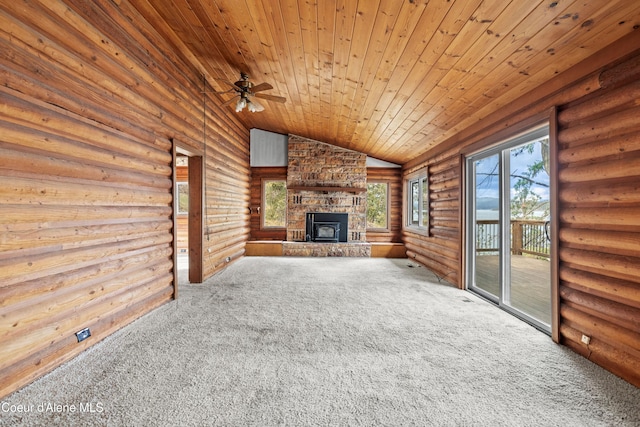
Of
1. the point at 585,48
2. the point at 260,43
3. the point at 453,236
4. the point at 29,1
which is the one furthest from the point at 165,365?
the point at 453,236

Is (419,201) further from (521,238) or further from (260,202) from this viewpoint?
(260,202)

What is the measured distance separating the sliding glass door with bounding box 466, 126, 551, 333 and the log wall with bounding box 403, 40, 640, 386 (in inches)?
14.4

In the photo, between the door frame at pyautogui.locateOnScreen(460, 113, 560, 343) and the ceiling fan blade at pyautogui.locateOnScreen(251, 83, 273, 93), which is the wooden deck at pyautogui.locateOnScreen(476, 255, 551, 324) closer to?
the door frame at pyautogui.locateOnScreen(460, 113, 560, 343)

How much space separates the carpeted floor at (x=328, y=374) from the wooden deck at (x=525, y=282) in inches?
15.6

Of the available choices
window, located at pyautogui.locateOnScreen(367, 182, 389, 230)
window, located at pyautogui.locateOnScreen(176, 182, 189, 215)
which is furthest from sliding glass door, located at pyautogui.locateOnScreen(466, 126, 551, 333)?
window, located at pyautogui.locateOnScreen(176, 182, 189, 215)

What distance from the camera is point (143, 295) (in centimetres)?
304

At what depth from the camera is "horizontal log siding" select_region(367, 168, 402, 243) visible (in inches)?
302

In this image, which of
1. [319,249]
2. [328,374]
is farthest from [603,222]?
[319,249]

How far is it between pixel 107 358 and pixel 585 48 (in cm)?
434

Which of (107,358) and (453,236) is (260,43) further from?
(453,236)

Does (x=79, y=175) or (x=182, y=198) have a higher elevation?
(x=182, y=198)

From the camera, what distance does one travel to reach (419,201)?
260 inches

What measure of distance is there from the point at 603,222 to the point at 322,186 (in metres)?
5.75

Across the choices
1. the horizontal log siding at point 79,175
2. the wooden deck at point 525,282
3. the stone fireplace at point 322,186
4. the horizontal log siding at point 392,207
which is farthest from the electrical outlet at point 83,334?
the horizontal log siding at point 392,207
